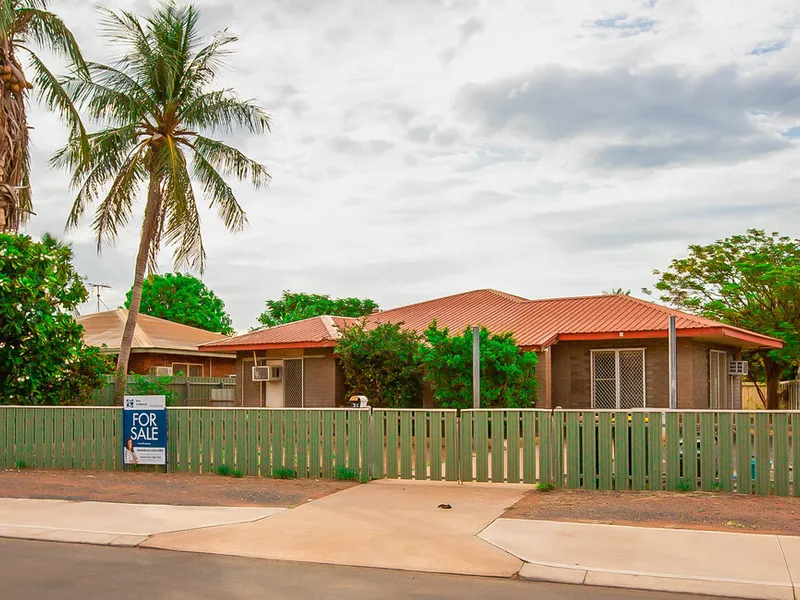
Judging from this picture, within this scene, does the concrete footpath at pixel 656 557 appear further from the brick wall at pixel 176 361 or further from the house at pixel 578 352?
the brick wall at pixel 176 361

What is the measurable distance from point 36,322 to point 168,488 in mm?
6222

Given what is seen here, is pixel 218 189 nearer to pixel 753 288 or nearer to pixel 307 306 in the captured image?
pixel 753 288

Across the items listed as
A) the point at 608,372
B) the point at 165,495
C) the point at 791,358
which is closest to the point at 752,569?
the point at 165,495

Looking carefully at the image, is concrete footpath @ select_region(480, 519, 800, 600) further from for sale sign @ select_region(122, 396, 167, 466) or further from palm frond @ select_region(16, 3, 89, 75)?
palm frond @ select_region(16, 3, 89, 75)

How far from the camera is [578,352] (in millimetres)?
23359

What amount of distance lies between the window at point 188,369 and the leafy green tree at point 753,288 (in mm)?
20178

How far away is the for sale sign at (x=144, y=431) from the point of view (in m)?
14.8

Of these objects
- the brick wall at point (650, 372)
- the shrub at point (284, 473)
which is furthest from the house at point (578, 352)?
the shrub at point (284, 473)

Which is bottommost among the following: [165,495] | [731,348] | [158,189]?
[165,495]

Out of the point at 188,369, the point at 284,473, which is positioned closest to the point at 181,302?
the point at 188,369

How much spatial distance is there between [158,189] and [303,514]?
50.0 feet

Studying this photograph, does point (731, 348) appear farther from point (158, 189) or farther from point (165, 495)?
point (165, 495)

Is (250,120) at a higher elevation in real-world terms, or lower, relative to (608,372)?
higher

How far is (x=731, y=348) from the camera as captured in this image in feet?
87.1
